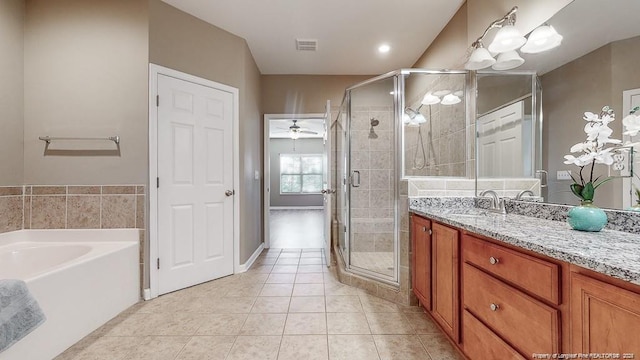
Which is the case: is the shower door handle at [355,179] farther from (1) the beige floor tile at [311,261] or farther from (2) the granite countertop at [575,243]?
(2) the granite countertop at [575,243]

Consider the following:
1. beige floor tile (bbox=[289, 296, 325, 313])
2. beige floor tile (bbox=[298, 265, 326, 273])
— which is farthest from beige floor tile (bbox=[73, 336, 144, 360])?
beige floor tile (bbox=[298, 265, 326, 273])

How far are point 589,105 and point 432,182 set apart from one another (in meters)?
0.98

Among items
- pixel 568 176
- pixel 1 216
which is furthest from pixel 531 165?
A: pixel 1 216

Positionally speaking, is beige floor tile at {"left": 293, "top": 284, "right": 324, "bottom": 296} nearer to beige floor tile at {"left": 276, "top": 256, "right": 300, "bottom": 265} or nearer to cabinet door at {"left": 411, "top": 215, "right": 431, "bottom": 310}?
beige floor tile at {"left": 276, "top": 256, "right": 300, "bottom": 265}

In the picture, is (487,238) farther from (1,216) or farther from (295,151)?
(295,151)

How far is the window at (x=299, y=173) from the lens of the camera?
9.13 m

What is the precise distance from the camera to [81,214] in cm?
220

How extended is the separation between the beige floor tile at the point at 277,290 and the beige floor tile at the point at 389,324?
79 centimetres

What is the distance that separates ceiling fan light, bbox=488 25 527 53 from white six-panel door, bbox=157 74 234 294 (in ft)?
7.98

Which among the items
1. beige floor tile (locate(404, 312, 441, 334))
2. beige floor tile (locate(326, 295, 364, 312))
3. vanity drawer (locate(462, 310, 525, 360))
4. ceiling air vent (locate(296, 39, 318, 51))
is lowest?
beige floor tile (locate(326, 295, 364, 312))

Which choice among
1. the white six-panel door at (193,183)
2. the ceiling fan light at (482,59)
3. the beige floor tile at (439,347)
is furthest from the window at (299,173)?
the beige floor tile at (439,347)

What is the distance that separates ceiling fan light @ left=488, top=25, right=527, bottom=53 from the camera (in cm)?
163

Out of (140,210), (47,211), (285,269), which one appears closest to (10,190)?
(47,211)

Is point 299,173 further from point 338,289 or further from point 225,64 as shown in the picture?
point 338,289
